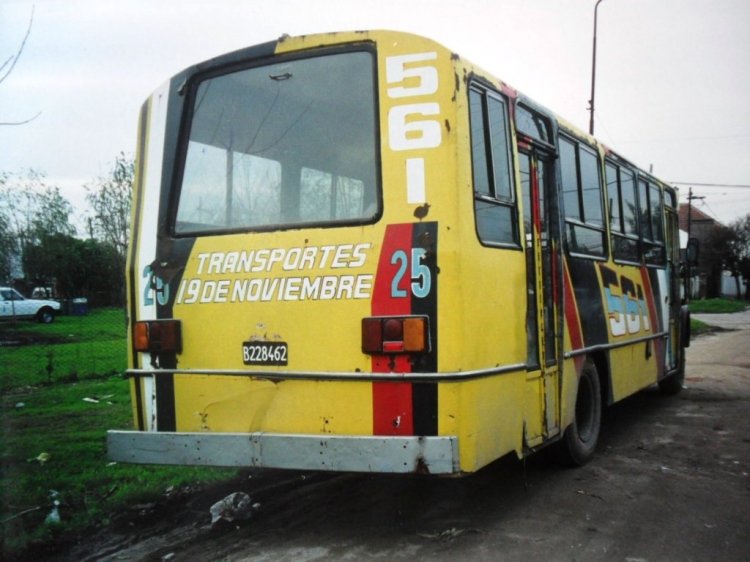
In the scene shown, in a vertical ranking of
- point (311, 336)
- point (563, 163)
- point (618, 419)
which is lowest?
point (618, 419)

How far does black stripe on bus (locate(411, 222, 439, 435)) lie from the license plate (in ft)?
2.81

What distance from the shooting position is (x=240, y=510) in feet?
17.6

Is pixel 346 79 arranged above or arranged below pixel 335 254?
above

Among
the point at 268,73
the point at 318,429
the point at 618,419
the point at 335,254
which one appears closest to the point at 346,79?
the point at 268,73

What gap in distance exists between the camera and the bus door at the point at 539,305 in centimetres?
519

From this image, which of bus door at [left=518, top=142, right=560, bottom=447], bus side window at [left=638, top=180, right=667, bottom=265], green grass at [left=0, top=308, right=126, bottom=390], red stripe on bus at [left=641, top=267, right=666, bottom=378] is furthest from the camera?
green grass at [left=0, top=308, right=126, bottom=390]

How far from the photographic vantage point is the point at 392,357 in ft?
13.9

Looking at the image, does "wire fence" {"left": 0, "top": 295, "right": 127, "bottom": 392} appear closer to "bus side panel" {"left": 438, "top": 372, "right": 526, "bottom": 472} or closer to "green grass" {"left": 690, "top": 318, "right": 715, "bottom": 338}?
"bus side panel" {"left": 438, "top": 372, "right": 526, "bottom": 472}

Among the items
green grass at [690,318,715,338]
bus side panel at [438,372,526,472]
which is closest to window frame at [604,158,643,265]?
bus side panel at [438,372,526,472]

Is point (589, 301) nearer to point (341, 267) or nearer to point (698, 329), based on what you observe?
point (341, 267)

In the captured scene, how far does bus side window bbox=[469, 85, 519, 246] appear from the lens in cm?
453

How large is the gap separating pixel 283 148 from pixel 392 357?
1592mm

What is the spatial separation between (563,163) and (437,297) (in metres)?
2.69

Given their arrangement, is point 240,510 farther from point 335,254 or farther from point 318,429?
point 335,254
